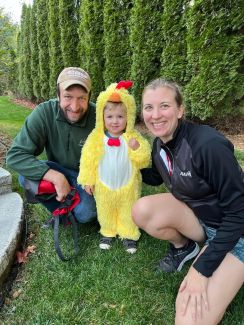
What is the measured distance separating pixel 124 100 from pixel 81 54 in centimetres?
676

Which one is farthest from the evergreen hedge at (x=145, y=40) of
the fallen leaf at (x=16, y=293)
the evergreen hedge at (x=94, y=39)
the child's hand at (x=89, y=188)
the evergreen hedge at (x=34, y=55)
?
the evergreen hedge at (x=34, y=55)

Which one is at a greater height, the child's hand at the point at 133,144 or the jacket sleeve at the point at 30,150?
the child's hand at the point at 133,144

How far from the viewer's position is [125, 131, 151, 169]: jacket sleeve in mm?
2621

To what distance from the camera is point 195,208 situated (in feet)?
7.32

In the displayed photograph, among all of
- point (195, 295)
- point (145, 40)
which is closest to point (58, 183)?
point (195, 295)

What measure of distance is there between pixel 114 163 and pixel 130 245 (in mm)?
646

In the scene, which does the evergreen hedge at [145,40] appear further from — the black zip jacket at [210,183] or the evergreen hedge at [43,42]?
the evergreen hedge at [43,42]

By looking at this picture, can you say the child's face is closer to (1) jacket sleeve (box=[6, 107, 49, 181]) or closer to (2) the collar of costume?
(2) the collar of costume

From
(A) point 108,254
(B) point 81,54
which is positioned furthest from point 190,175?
(B) point 81,54

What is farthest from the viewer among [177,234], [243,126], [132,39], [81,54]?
[81,54]

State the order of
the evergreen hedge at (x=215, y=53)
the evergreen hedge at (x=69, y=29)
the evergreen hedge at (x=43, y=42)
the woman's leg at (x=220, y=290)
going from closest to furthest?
the woman's leg at (x=220, y=290), the evergreen hedge at (x=215, y=53), the evergreen hedge at (x=69, y=29), the evergreen hedge at (x=43, y=42)

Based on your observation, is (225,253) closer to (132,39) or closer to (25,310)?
(25,310)

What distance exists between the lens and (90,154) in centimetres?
265

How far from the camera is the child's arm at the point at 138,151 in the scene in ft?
8.61
